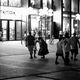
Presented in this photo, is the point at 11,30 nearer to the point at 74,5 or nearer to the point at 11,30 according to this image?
the point at 11,30

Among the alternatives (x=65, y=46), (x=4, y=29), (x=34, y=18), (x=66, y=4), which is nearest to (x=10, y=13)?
(x=4, y=29)

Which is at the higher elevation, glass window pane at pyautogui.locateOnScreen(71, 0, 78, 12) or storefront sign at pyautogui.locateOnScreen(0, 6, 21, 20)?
glass window pane at pyautogui.locateOnScreen(71, 0, 78, 12)

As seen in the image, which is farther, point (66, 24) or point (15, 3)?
point (66, 24)

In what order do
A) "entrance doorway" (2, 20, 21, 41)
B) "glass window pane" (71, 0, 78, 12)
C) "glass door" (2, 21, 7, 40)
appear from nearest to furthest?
"glass door" (2, 21, 7, 40) < "entrance doorway" (2, 20, 21, 41) < "glass window pane" (71, 0, 78, 12)

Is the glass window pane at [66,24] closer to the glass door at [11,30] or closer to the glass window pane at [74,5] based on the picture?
the glass window pane at [74,5]

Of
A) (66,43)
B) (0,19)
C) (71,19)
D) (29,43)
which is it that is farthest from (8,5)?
(66,43)

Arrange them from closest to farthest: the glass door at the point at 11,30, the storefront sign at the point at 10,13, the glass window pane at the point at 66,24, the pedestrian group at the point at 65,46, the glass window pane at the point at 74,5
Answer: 1. the pedestrian group at the point at 65,46
2. the storefront sign at the point at 10,13
3. the glass door at the point at 11,30
4. the glass window pane at the point at 66,24
5. the glass window pane at the point at 74,5

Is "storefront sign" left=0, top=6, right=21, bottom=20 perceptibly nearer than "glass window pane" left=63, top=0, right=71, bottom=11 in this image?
Yes

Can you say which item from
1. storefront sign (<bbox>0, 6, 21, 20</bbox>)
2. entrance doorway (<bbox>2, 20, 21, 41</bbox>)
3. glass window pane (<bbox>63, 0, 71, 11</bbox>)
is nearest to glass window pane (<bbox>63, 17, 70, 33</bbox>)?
glass window pane (<bbox>63, 0, 71, 11</bbox>)

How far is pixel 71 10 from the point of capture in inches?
2218

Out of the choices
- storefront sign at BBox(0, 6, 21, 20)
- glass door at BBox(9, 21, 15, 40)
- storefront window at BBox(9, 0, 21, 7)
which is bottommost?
glass door at BBox(9, 21, 15, 40)

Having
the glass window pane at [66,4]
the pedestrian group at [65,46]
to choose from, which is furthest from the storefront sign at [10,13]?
the pedestrian group at [65,46]

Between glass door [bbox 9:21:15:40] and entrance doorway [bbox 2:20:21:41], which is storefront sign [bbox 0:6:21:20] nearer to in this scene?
entrance doorway [bbox 2:20:21:41]

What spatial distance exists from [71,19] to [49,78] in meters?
45.3
